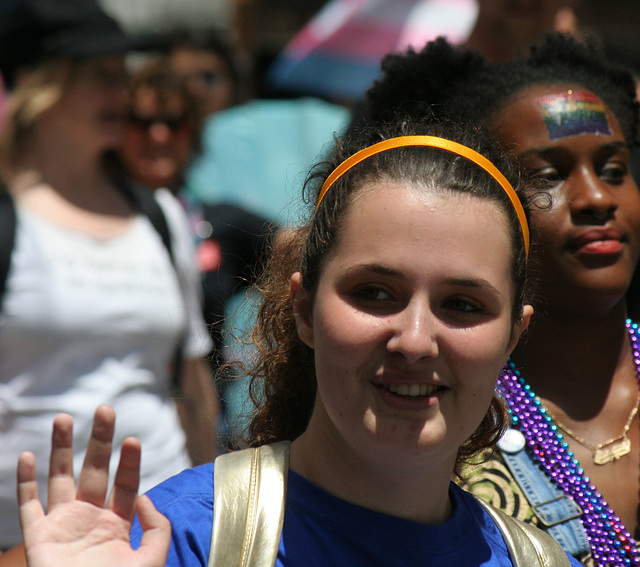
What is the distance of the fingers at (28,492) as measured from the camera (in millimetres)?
1405

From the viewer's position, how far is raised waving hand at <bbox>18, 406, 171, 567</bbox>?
1.39m

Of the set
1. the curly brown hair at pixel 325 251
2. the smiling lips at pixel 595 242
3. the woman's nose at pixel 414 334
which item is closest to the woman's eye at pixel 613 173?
the smiling lips at pixel 595 242

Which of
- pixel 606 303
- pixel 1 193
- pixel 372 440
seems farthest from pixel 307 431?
pixel 1 193

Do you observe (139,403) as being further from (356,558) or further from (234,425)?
(356,558)

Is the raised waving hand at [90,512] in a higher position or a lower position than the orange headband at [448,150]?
lower

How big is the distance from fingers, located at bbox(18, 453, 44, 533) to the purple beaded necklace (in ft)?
3.61

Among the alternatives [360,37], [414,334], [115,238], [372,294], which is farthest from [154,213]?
[360,37]

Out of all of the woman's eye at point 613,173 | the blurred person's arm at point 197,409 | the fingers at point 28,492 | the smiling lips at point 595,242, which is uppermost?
the woman's eye at point 613,173

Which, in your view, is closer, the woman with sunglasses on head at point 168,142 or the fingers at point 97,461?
the fingers at point 97,461

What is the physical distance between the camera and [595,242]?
206cm

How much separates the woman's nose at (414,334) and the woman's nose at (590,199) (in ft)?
2.11

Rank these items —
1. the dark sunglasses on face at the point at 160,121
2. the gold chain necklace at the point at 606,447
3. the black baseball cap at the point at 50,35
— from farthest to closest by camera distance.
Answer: the dark sunglasses on face at the point at 160,121, the black baseball cap at the point at 50,35, the gold chain necklace at the point at 606,447

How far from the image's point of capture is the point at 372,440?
5.31 feet

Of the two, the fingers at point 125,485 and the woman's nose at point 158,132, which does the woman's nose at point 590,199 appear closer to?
the fingers at point 125,485
